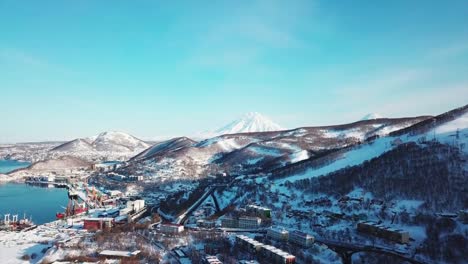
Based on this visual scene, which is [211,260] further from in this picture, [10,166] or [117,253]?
[10,166]

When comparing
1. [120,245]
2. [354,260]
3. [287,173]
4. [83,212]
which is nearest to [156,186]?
[83,212]

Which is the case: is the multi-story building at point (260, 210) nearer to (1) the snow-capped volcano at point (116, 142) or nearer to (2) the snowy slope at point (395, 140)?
(2) the snowy slope at point (395, 140)

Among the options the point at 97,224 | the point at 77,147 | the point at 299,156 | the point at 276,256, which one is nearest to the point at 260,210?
the point at 276,256

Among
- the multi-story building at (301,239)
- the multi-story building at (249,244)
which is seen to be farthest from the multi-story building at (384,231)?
the multi-story building at (249,244)

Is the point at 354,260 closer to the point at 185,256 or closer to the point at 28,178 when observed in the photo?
the point at 185,256

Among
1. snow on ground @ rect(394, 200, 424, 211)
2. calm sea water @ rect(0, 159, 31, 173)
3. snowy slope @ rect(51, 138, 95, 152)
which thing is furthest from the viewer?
snowy slope @ rect(51, 138, 95, 152)

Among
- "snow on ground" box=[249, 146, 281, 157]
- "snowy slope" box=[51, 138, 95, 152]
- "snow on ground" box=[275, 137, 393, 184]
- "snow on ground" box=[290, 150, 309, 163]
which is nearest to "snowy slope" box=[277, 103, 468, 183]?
"snow on ground" box=[275, 137, 393, 184]

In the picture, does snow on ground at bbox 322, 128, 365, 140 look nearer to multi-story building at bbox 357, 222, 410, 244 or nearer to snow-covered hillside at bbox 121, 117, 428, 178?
snow-covered hillside at bbox 121, 117, 428, 178
